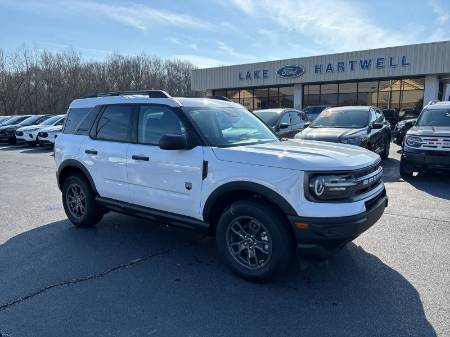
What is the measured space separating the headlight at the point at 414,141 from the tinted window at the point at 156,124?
6.47 m

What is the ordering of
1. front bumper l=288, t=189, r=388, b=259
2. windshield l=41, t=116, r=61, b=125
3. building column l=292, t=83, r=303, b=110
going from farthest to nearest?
building column l=292, t=83, r=303, b=110 < windshield l=41, t=116, r=61, b=125 < front bumper l=288, t=189, r=388, b=259

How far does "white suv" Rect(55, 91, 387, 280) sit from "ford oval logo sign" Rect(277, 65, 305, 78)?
2593 cm

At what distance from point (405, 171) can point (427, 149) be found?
0.78 metres

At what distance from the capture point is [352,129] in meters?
10.1

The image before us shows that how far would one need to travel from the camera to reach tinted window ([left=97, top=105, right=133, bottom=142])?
4996 mm

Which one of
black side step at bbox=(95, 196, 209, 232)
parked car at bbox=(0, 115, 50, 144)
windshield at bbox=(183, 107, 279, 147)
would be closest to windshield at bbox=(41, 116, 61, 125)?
parked car at bbox=(0, 115, 50, 144)

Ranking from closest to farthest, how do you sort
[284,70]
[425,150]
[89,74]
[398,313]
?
[398,313]
[425,150]
[284,70]
[89,74]

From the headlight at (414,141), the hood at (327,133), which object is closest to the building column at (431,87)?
the hood at (327,133)

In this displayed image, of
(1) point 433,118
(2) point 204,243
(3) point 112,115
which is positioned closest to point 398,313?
(2) point 204,243

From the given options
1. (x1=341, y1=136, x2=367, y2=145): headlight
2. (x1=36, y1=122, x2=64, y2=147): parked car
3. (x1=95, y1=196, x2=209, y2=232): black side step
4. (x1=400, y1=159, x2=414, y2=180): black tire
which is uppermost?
(x1=341, y1=136, x2=367, y2=145): headlight

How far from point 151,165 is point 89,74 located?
5739 centimetres

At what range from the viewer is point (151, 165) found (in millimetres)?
4516

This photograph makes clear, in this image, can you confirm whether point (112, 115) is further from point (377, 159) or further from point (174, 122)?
point (377, 159)

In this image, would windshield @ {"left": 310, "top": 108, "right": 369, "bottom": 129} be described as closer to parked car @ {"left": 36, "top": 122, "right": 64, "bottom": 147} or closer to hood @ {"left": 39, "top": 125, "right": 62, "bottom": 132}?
parked car @ {"left": 36, "top": 122, "right": 64, "bottom": 147}
